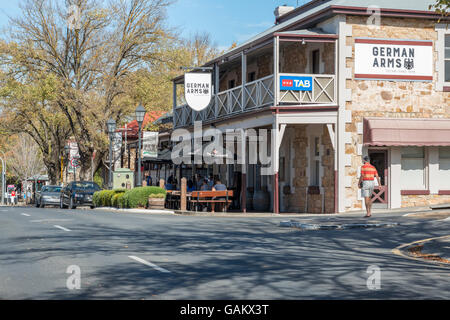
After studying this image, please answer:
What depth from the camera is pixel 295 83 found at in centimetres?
2366

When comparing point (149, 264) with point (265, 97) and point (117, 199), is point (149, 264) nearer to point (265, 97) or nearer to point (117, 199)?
point (265, 97)

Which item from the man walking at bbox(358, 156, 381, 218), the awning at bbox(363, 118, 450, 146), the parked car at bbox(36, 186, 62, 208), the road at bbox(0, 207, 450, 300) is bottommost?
the road at bbox(0, 207, 450, 300)

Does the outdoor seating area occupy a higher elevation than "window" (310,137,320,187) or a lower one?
lower

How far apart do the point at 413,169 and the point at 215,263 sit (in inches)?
627

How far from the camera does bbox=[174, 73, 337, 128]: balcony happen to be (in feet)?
77.2

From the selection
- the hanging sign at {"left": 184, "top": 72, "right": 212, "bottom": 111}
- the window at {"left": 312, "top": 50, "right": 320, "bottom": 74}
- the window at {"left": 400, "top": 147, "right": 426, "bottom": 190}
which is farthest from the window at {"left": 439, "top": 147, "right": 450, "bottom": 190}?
the hanging sign at {"left": 184, "top": 72, "right": 212, "bottom": 111}

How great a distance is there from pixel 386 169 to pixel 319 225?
8.47 meters

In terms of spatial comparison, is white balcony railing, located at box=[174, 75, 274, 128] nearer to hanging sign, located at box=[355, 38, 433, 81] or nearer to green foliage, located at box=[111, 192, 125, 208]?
hanging sign, located at box=[355, 38, 433, 81]

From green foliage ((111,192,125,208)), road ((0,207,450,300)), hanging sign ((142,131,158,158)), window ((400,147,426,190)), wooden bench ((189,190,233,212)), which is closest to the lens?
road ((0,207,450,300))

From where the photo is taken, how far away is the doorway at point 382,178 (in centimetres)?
2366

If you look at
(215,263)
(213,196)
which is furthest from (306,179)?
(215,263)

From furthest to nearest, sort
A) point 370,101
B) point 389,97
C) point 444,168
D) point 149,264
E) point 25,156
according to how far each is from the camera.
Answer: point 25,156 → point 444,168 → point 389,97 → point 370,101 → point 149,264

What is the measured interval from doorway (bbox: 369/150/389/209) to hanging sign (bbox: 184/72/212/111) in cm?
875

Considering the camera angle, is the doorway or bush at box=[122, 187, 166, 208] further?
bush at box=[122, 187, 166, 208]
